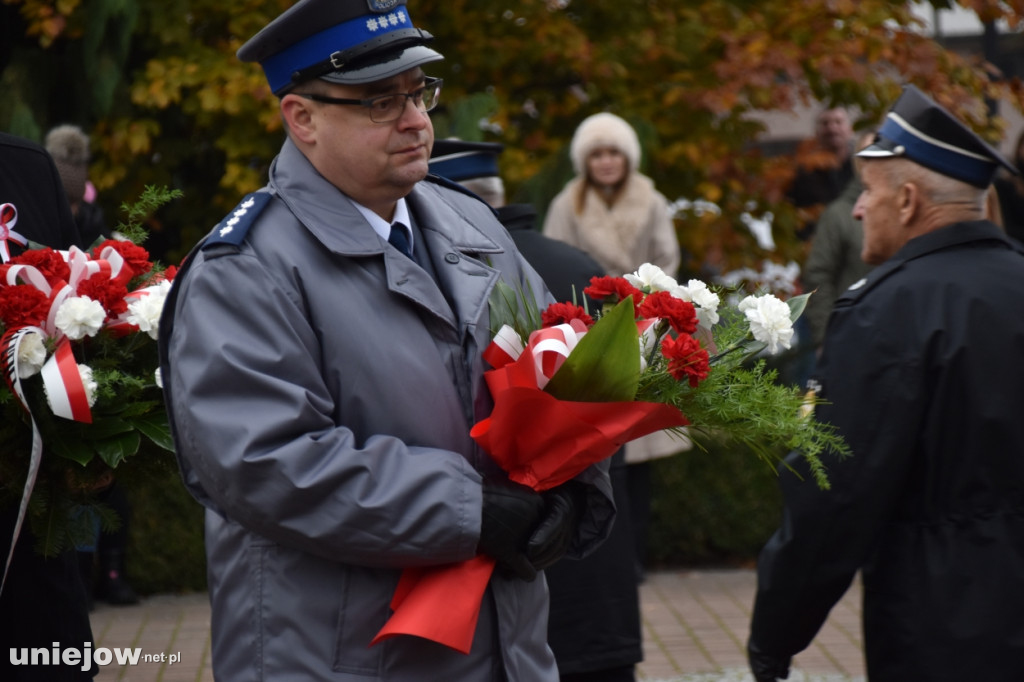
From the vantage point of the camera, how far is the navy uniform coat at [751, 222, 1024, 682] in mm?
3104

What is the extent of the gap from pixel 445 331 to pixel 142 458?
1001 mm

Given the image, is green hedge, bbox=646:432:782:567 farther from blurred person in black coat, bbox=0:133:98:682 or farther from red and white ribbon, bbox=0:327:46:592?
red and white ribbon, bbox=0:327:46:592

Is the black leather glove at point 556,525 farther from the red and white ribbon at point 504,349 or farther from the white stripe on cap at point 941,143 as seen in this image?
the white stripe on cap at point 941,143

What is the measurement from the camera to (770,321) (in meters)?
2.57

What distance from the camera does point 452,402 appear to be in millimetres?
2488

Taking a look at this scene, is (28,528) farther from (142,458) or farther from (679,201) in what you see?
(679,201)

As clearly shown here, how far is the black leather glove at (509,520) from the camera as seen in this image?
240 centimetres

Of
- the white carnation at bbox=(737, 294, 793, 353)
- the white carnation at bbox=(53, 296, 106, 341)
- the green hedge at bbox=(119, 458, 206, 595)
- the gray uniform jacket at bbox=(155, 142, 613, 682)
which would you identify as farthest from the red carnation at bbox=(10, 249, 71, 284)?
the green hedge at bbox=(119, 458, 206, 595)

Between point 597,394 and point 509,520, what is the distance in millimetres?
283

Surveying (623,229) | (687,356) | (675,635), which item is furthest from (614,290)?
(623,229)

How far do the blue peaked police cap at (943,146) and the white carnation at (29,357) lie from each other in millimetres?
2188

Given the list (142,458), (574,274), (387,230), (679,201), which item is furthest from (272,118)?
(387,230)

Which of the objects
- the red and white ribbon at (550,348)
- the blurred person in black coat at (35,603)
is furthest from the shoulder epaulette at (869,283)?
the blurred person in black coat at (35,603)

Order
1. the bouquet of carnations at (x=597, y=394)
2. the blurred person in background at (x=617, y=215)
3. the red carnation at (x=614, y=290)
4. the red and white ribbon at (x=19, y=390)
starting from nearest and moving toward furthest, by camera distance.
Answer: the bouquet of carnations at (x=597, y=394)
the red carnation at (x=614, y=290)
the red and white ribbon at (x=19, y=390)
the blurred person in background at (x=617, y=215)
